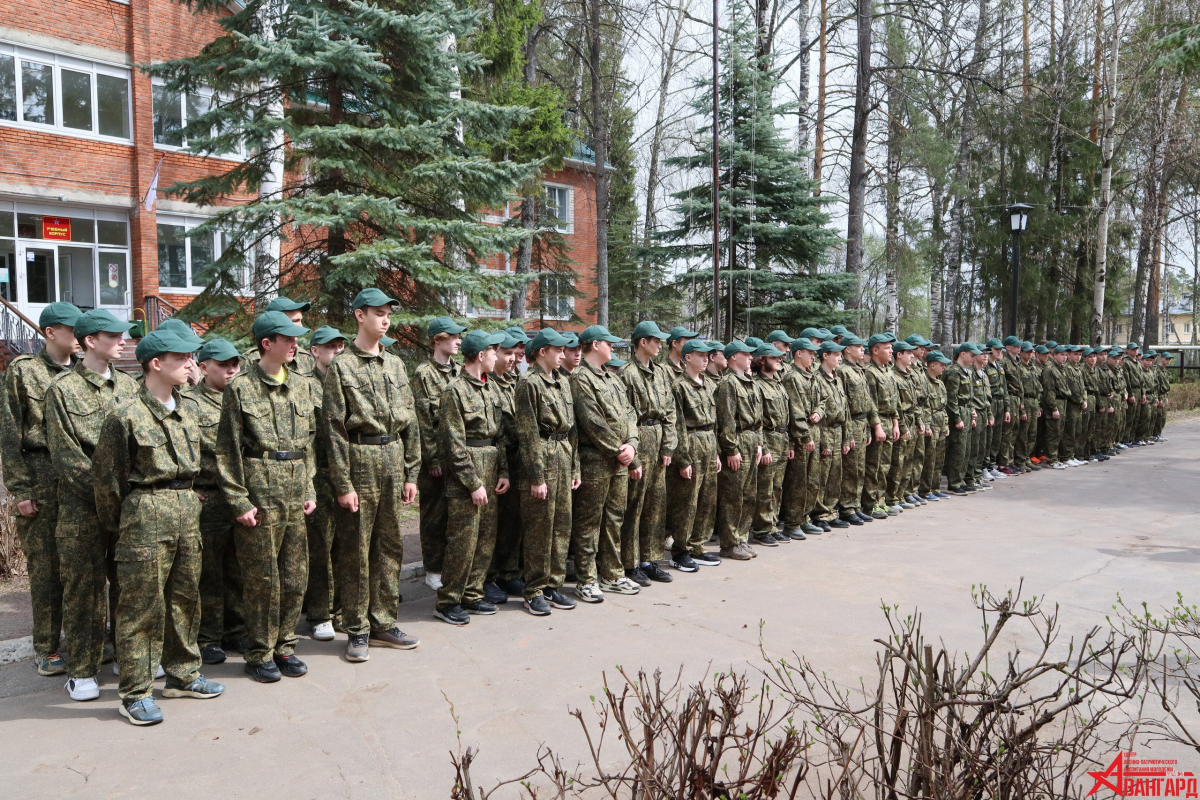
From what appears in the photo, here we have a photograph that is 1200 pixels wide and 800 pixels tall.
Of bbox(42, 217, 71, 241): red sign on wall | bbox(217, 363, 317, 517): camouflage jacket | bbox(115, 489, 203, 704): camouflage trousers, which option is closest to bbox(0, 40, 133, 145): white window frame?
bbox(42, 217, 71, 241): red sign on wall

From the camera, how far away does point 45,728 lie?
15.1 feet

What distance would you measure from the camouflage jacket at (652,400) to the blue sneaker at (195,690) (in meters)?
3.96

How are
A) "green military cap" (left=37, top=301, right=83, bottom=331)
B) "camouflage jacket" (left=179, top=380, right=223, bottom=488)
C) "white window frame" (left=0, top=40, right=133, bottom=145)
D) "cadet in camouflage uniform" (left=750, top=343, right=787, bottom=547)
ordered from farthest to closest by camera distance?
1. "white window frame" (left=0, top=40, right=133, bottom=145)
2. "cadet in camouflage uniform" (left=750, top=343, right=787, bottom=547)
3. "camouflage jacket" (left=179, top=380, right=223, bottom=488)
4. "green military cap" (left=37, top=301, right=83, bottom=331)

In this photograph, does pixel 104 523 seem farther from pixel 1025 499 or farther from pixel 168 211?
pixel 168 211

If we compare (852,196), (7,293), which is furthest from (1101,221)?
(7,293)

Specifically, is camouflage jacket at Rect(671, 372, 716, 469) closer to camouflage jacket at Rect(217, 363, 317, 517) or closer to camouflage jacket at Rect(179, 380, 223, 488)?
camouflage jacket at Rect(217, 363, 317, 517)

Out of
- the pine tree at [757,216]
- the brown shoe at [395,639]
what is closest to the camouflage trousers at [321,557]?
the brown shoe at [395,639]

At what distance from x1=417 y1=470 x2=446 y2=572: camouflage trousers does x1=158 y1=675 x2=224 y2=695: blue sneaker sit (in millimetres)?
2582

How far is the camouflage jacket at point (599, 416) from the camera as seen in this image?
23.4 ft

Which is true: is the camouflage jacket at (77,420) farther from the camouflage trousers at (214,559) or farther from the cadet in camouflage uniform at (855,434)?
the cadet in camouflage uniform at (855,434)

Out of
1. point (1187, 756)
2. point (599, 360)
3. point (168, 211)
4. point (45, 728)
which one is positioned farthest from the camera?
point (168, 211)

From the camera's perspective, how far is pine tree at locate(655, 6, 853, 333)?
1806cm

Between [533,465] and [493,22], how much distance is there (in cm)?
1198

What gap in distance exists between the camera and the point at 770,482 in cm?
931
